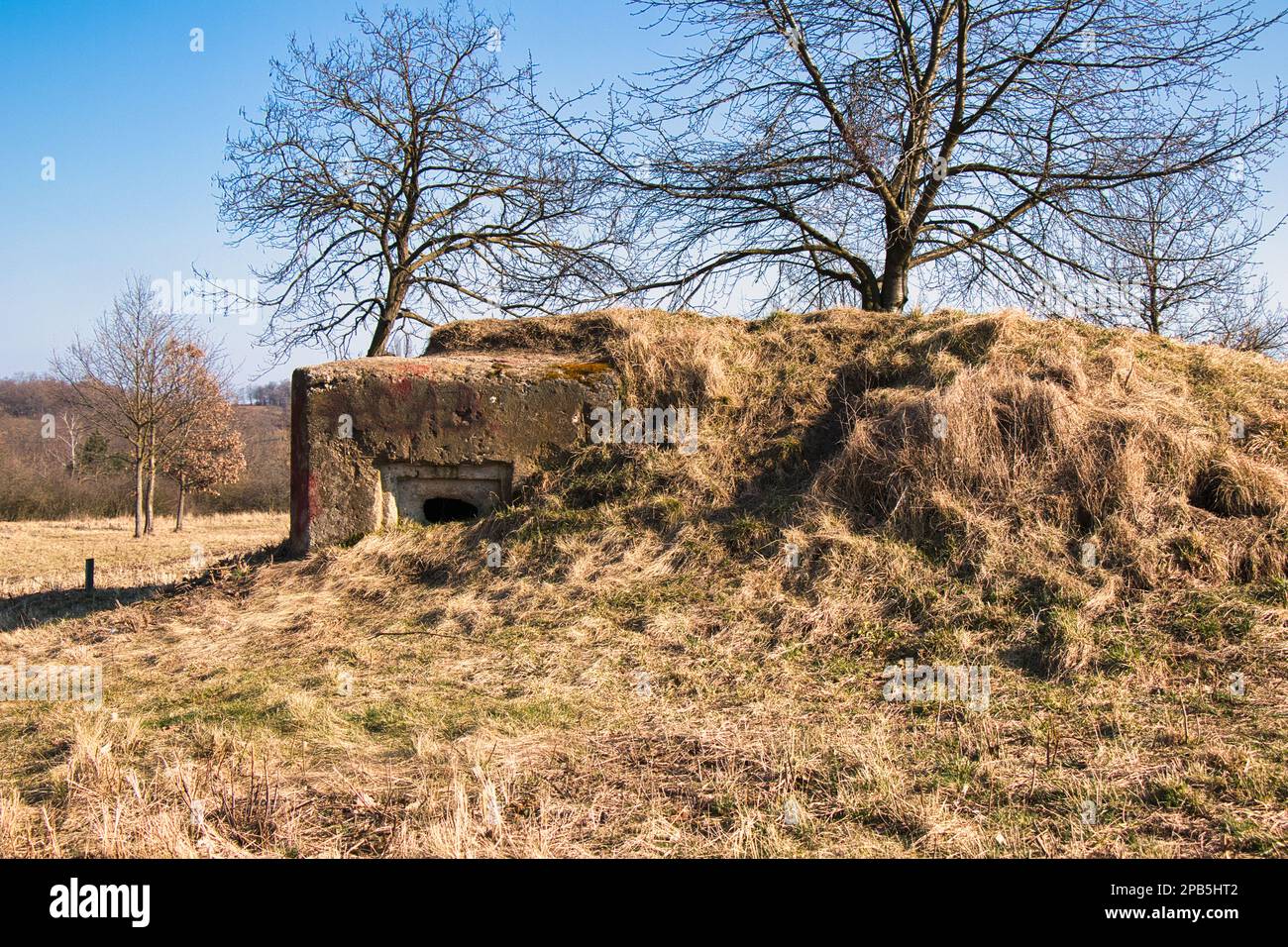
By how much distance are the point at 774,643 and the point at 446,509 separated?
14.2ft

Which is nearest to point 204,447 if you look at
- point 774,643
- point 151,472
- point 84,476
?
point 151,472

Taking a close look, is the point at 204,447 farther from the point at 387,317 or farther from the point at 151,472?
the point at 387,317

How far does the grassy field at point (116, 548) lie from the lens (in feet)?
37.0

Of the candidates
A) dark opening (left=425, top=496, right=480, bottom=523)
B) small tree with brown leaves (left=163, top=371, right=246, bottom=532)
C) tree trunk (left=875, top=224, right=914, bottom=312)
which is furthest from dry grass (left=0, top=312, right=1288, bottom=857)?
small tree with brown leaves (left=163, top=371, right=246, bottom=532)

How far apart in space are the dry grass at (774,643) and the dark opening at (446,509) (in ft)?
1.95

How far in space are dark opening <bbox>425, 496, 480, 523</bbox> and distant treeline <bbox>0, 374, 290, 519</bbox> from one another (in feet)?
60.0

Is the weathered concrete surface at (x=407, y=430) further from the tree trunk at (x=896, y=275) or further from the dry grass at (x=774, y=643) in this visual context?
the tree trunk at (x=896, y=275)

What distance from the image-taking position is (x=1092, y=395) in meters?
6.80

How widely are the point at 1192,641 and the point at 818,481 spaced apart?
9.31 feet

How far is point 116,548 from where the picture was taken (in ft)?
60.4

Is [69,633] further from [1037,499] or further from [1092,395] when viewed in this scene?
[1092,395]

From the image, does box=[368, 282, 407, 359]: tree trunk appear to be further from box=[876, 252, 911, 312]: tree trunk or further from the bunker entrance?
box=[876, 252, 911, 312]: tree trunk

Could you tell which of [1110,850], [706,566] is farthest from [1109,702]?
[706,566]

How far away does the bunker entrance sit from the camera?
7.99 meters
